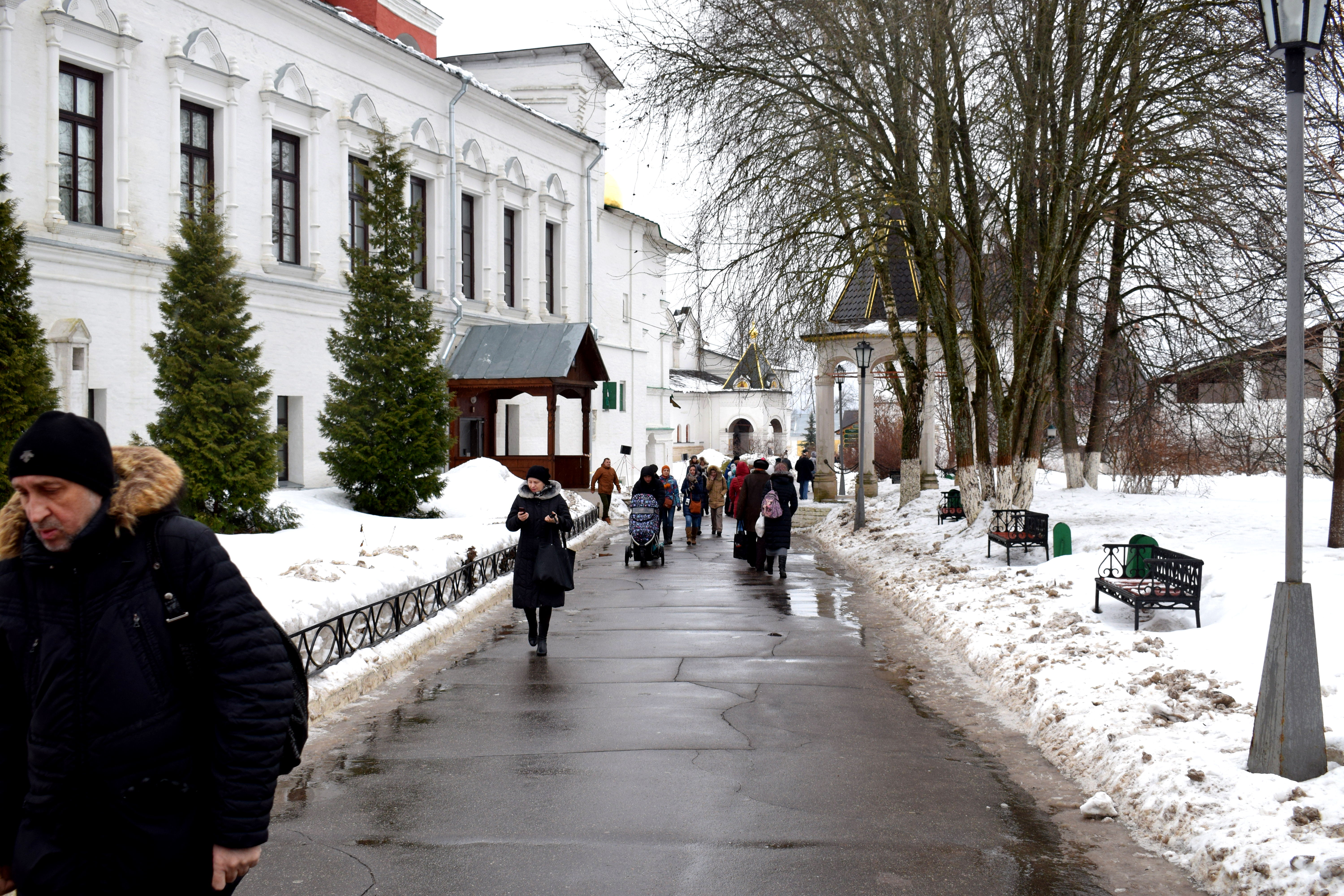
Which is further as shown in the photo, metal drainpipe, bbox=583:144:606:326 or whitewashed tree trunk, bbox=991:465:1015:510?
metal drainpipe, bbox=583:144:606:326

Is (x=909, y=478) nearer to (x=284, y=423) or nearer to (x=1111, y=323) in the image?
(x=1111, y=323)

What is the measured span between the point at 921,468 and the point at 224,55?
68.5ft

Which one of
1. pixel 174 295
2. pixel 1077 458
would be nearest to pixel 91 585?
pixel 174 295

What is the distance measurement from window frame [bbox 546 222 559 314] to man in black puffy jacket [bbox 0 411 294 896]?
118 ft

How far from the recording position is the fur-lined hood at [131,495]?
292 centimetres

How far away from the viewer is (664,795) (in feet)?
19.6

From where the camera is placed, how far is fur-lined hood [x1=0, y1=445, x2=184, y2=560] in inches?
115

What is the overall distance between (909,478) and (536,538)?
16.8 meters

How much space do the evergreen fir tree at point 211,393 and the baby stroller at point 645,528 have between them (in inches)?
206

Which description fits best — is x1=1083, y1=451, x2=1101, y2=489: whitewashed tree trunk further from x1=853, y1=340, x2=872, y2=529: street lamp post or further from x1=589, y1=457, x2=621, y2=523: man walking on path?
x1=589, y1=457, x2=621, y2=523: man walking on path

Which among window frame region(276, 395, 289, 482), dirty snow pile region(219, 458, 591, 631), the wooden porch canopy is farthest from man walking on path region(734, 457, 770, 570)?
window frame region(276, 395, 289, 482)

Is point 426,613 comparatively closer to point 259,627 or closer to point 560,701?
point 560,701

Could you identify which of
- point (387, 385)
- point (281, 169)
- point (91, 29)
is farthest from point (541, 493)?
point (281, 169)

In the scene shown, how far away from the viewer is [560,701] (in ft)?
27.2
